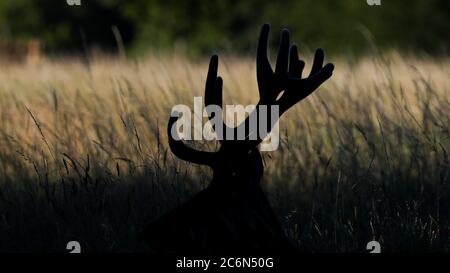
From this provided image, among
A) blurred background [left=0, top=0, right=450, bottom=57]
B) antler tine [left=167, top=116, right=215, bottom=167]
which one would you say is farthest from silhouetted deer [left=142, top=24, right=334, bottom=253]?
blurred background [left=0, top=0, right=450, bottom=57]

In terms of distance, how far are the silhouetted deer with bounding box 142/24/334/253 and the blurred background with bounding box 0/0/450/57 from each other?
14.6 metres

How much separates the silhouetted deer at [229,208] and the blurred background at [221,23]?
47.8 ft

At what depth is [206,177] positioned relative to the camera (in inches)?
186

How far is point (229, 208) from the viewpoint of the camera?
3.26 meters

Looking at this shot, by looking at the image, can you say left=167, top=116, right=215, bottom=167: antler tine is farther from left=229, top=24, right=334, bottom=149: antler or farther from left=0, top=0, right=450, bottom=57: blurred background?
left=0, top=0, right=450, bottom=57: blurred background

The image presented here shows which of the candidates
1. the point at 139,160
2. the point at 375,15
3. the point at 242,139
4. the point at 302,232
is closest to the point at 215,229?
the point at 242,139

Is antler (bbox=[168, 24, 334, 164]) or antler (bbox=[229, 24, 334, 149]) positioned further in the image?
antler (bbox=[229, 24, 334, 149])

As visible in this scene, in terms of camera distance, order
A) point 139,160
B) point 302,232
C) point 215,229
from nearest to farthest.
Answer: point 215,229 < point 302,232 < point 139,160

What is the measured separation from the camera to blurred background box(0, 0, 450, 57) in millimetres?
22328

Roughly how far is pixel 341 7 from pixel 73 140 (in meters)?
25.9

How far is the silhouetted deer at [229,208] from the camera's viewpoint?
126 inches

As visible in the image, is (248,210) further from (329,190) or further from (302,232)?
(329,190)

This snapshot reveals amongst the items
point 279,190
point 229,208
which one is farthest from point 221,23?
point 229,208
